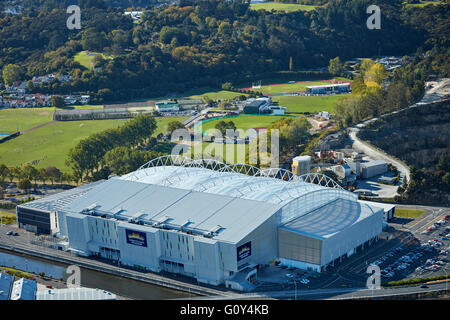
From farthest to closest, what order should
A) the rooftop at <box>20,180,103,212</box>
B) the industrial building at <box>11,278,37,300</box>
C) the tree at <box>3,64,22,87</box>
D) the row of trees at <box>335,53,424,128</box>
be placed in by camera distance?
the tree at <box>3,64,22,87</box>
the row of trees at <box>335,53,424,128</box>
the rooftop at <box>20,180,103,212</box>
the industrial building at <box>11,278,37,300</box>

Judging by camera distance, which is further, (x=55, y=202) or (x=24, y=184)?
(x=24, y=184)

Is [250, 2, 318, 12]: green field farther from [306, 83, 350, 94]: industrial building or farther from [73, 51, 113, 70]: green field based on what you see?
[73, 51, 113, 70]: green field

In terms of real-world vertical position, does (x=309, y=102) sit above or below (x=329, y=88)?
below

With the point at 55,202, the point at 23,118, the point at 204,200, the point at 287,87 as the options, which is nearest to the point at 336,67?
the point at 287,87

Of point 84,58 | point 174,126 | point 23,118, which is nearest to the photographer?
point 174,126

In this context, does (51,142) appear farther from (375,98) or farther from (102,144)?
(375,98)

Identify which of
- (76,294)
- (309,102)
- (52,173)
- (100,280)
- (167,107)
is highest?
(167,107)

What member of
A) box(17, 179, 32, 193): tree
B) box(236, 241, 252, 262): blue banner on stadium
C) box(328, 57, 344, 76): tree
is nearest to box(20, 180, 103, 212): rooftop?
box(17, 179, 32, 193): tree

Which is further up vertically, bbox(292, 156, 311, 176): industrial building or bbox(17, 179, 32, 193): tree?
bbox(292, 156, 311, 176): industrial building
